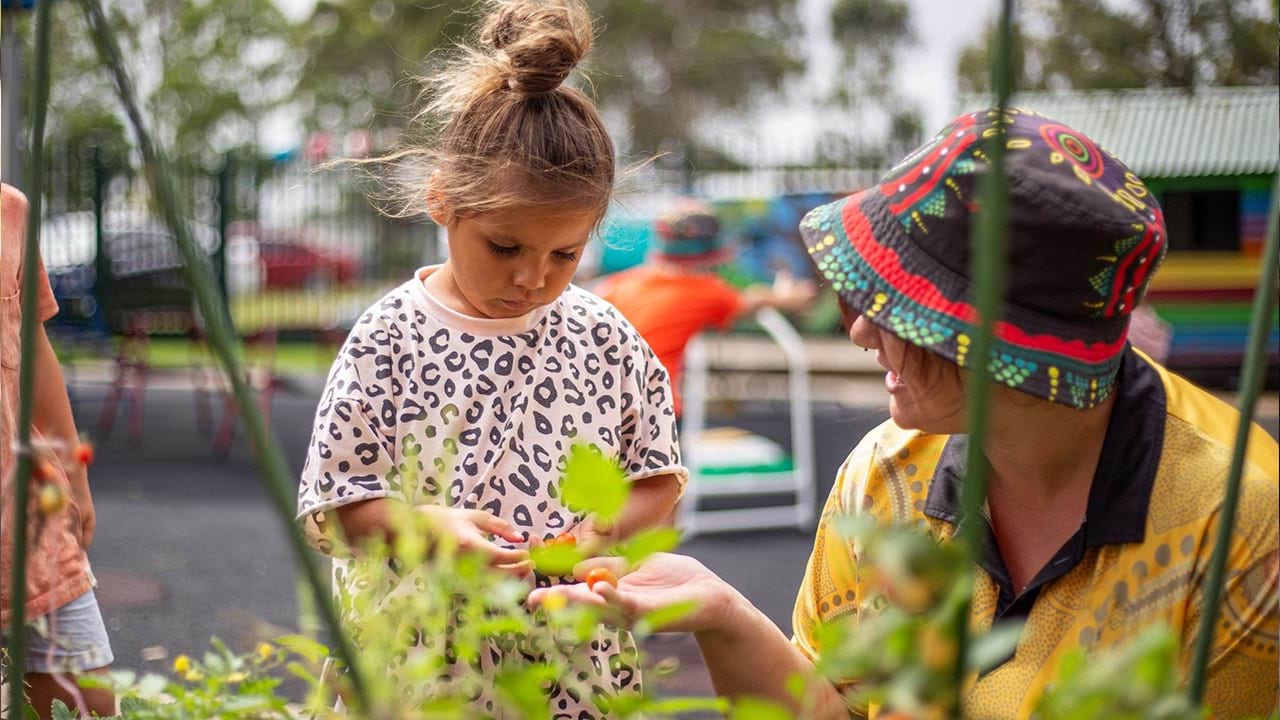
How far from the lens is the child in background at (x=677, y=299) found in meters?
4.90

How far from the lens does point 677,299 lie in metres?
4.96

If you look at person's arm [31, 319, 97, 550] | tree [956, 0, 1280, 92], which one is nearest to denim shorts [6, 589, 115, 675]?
person's arm [31, 319, 97, 550]

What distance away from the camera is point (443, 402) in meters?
1.76

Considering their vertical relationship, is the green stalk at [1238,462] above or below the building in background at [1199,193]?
above

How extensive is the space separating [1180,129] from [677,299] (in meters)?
5.56

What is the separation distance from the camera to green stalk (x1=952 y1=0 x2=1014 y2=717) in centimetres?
62

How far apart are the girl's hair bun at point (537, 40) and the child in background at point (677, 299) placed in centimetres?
259

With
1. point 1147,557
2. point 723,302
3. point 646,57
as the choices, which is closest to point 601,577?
point 1147,557

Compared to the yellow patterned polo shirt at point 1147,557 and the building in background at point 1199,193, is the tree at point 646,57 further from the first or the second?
the yellow patterned polo shirt at point 1147,557

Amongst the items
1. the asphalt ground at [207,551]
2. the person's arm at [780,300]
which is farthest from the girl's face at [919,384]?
the person's arm at [780,300]

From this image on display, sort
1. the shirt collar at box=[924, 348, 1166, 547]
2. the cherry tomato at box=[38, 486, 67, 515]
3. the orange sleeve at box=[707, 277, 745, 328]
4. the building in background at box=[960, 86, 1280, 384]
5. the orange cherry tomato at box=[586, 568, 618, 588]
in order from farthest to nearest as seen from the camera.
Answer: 1. the building in background at box=[960, 86, 1280, 384]
2. the orange sleeve at box=[707, 277, 745, 328]
3. the shirt collar at box=[924, 348, 1166, 547]
4. the orange cherry tomato at box=[586, 568, 618, 588]
5. the cherry tomato at box=[38, 486, 67, 515]

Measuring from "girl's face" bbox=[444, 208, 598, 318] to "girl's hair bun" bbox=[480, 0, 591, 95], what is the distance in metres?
0.22

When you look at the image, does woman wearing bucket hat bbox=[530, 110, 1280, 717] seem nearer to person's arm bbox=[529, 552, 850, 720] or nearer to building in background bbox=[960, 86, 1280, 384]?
person's arm bbox=[529, 552, 850, 720]

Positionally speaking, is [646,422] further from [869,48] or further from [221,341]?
[869,48]
